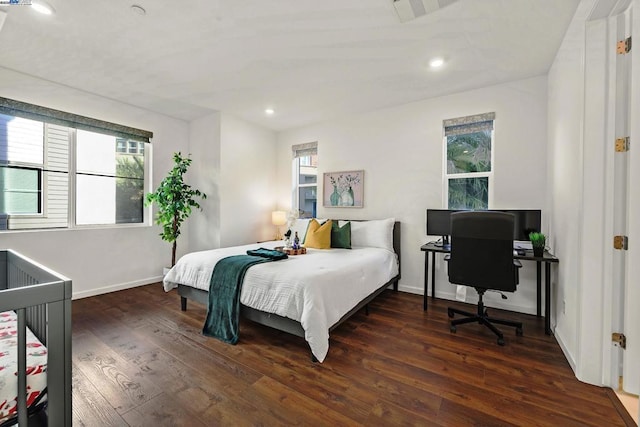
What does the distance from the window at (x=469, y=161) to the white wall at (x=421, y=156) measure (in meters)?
0.10

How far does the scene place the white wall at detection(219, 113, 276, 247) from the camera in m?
4.21

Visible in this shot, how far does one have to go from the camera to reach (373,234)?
3.69m

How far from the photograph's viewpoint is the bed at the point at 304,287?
200 centimetres

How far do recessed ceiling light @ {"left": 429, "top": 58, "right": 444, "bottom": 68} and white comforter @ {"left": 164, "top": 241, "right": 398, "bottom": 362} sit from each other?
2.18 meters

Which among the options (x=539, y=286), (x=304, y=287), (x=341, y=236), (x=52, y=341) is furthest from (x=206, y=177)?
(x=539, y=286)

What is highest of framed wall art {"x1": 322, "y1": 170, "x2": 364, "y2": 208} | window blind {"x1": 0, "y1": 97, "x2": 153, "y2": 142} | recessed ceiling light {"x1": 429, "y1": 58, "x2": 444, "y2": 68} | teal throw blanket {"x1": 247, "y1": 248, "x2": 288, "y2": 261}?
recessed ceiling light {"x1": 429, "y1": 58, "x2": 444, "y2": 68}

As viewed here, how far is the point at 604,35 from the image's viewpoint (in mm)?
1725

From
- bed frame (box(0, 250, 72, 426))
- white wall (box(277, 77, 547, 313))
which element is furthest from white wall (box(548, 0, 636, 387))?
bed frame (box(0, 250, 72, 426))

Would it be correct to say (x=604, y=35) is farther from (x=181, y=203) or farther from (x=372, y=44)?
(x=181, y=203)

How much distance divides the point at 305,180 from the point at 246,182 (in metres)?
1.10

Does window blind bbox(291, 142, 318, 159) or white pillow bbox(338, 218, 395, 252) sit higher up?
window blind bbox(291, 142, 318, 159)

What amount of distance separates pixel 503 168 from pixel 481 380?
7.99 feet

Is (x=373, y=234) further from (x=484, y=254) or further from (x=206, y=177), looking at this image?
(x=206, y=177)

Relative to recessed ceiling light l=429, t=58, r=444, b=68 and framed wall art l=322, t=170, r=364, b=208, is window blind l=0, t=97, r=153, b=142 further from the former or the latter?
recessed ceiling light l=429, t=58, r=444, b=68
